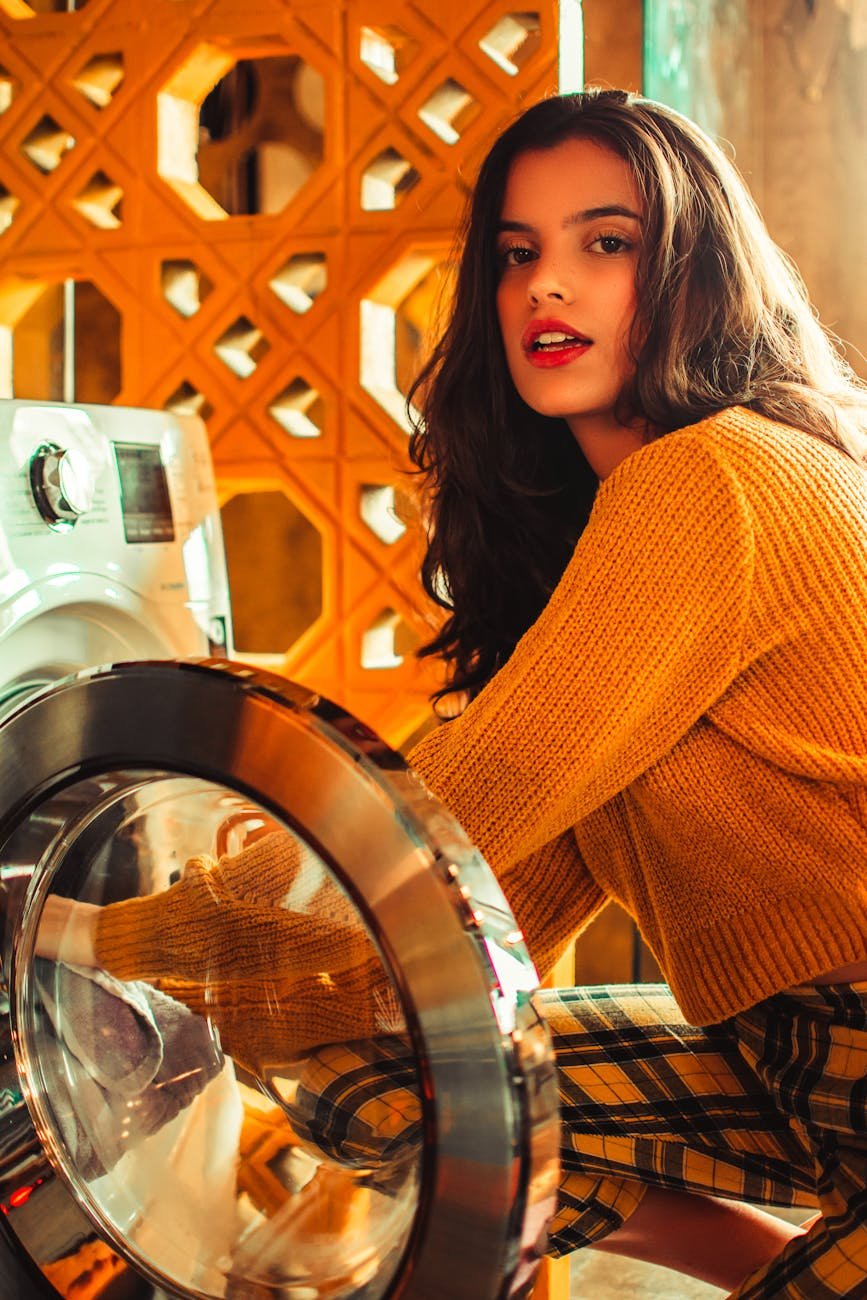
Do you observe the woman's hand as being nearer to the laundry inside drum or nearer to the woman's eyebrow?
the laundry inside drum

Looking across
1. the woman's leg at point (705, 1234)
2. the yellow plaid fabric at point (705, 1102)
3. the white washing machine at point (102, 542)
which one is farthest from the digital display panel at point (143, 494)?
the woman's leg at point (705, 1234)

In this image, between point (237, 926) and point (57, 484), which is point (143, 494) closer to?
point (57, 484)

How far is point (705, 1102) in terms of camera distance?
3.87ft

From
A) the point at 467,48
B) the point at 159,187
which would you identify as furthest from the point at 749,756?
the point at 159,187

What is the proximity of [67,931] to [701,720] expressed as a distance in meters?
0.49


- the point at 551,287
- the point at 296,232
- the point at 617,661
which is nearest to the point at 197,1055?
the point at 617,661

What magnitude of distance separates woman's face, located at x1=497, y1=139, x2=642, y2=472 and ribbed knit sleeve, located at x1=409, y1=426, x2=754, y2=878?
0.76 feet

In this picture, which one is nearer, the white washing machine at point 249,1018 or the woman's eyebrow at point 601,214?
the white washing machine at point 249,1018

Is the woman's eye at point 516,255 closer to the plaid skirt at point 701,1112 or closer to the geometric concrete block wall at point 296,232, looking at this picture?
the geometric concrete block wall at point 296,232

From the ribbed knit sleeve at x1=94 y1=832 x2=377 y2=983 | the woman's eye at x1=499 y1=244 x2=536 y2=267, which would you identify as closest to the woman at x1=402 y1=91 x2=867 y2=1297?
the woman's eye at x1=499 y1=244 x2=536 y2=267

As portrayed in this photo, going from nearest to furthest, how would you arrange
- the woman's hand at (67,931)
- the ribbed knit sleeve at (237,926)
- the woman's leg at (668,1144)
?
the ribbed knit sleeve at (237,926) < the woman's hand at (67,931) < the woman's leg at (668,1144)

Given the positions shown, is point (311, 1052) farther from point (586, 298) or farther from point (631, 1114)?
point (586, 298)

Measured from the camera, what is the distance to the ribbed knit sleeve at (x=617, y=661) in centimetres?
95

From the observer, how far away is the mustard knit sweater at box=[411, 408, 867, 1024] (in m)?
0.95
